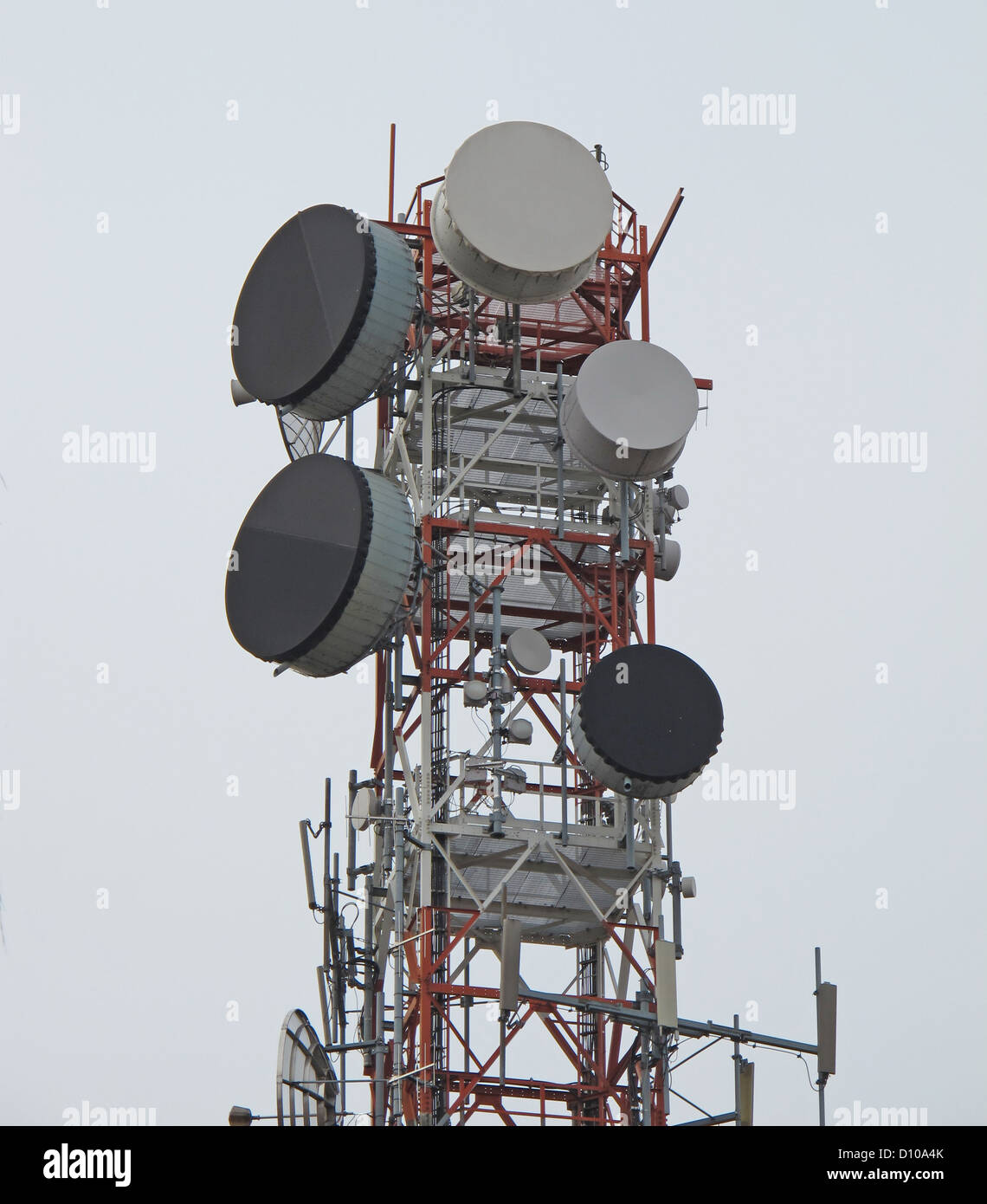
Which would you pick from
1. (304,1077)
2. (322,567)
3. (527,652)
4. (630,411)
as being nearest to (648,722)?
(527,652)

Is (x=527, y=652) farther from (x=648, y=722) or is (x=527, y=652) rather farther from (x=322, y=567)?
(x=322, y=567)

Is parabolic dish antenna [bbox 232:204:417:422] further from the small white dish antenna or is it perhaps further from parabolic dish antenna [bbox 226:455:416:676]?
the small white dish antenna

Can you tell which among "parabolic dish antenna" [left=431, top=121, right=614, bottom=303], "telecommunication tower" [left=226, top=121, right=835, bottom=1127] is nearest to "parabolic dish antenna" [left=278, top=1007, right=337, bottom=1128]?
"telecommunication tower" [left=226, top=121, right=835, bottom=1127]

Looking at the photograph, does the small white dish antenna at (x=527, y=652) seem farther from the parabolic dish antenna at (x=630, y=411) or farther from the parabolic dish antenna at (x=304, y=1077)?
the parabolic dish antenna at (x=304, y=1077)

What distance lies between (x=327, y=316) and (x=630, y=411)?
6.67 metres

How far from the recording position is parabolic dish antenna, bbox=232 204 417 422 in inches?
1971

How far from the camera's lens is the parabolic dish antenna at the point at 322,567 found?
157 ft

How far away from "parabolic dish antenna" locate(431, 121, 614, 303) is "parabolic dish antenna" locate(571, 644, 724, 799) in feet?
26.7

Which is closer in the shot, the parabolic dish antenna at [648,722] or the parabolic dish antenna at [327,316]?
the parabolic dish antenna at [648,722]

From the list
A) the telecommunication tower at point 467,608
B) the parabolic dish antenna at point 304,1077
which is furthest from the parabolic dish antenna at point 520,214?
the parabolic dish antenna at point 304,1077

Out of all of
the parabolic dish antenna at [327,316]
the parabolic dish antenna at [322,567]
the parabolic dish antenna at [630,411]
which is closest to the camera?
the parabolic dish antenna at [322,567]

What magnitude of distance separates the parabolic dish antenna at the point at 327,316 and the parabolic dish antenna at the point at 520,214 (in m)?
1.43
